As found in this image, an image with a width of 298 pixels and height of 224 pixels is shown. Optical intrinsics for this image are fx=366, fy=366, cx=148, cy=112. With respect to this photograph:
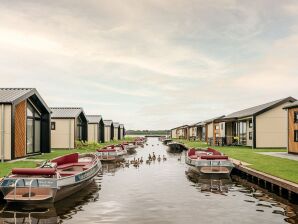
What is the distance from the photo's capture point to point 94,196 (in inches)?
759

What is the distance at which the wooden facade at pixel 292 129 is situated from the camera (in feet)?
124

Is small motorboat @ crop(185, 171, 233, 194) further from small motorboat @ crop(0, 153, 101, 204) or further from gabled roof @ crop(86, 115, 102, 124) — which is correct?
gabled roof @ crop(86, 115, 102, 124)

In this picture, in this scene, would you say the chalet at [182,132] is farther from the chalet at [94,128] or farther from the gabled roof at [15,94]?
the gabled roof at [15,94]

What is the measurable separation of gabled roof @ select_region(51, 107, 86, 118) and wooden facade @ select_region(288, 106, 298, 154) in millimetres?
28769

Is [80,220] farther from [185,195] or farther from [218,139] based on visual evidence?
[218,139]

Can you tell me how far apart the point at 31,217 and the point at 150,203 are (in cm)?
547

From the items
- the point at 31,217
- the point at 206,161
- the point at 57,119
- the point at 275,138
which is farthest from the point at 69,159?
the point at 275,138

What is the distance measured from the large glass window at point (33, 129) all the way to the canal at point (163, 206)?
15.0 m

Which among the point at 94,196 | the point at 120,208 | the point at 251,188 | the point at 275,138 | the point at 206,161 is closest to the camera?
the point at 120,208

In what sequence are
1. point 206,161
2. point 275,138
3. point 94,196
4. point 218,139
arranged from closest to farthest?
point 94,196 < point 206,161 < point 275,138 < point 218,139

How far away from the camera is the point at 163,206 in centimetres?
1656

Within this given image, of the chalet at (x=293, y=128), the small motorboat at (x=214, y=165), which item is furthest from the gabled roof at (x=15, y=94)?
the chalet at (x=293, y=128)

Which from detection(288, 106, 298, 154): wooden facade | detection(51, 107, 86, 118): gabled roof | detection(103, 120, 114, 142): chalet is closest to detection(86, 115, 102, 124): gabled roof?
detection(103, 120, 114, 142): chalet

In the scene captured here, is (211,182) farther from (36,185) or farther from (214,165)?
(36,185)
